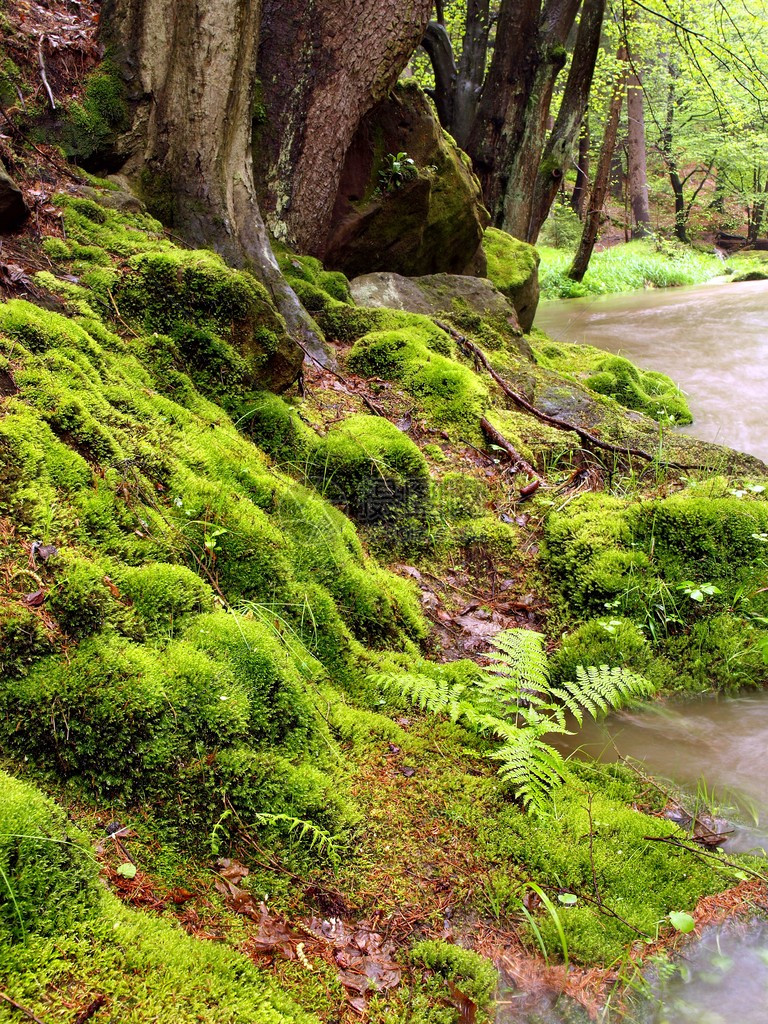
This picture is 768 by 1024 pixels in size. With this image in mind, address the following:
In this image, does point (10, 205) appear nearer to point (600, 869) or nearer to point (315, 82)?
point (315, 82)

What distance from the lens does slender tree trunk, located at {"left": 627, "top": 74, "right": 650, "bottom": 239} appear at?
26125 millimetres

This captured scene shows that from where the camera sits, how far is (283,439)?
4367 mm

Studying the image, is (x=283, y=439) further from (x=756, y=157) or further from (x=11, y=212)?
(x=756, y=157)

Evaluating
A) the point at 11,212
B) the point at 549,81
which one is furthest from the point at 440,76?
the point at 11,212

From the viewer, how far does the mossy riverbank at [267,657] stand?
6.29ft

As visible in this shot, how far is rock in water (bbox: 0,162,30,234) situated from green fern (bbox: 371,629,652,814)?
321 cm

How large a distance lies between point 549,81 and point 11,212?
11.2m

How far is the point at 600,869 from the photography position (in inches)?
99.9

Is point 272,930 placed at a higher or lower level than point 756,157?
lower

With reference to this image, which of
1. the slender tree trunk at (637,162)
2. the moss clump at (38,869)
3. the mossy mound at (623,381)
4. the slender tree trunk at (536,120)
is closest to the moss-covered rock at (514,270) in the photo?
the mossy mound at (623,381)

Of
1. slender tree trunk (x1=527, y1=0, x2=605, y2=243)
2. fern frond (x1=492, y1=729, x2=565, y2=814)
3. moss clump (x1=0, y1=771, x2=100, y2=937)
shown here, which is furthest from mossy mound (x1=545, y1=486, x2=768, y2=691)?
slender tree trunk (x1=527, y1=0, x2=605, y2=243)

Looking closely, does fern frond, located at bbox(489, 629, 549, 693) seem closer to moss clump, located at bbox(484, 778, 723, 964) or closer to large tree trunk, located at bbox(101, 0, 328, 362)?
moss clump, located at bbox(484, 778, 723, 964)

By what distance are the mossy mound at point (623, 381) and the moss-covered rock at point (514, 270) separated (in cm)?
77

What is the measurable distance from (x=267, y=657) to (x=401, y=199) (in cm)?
665
